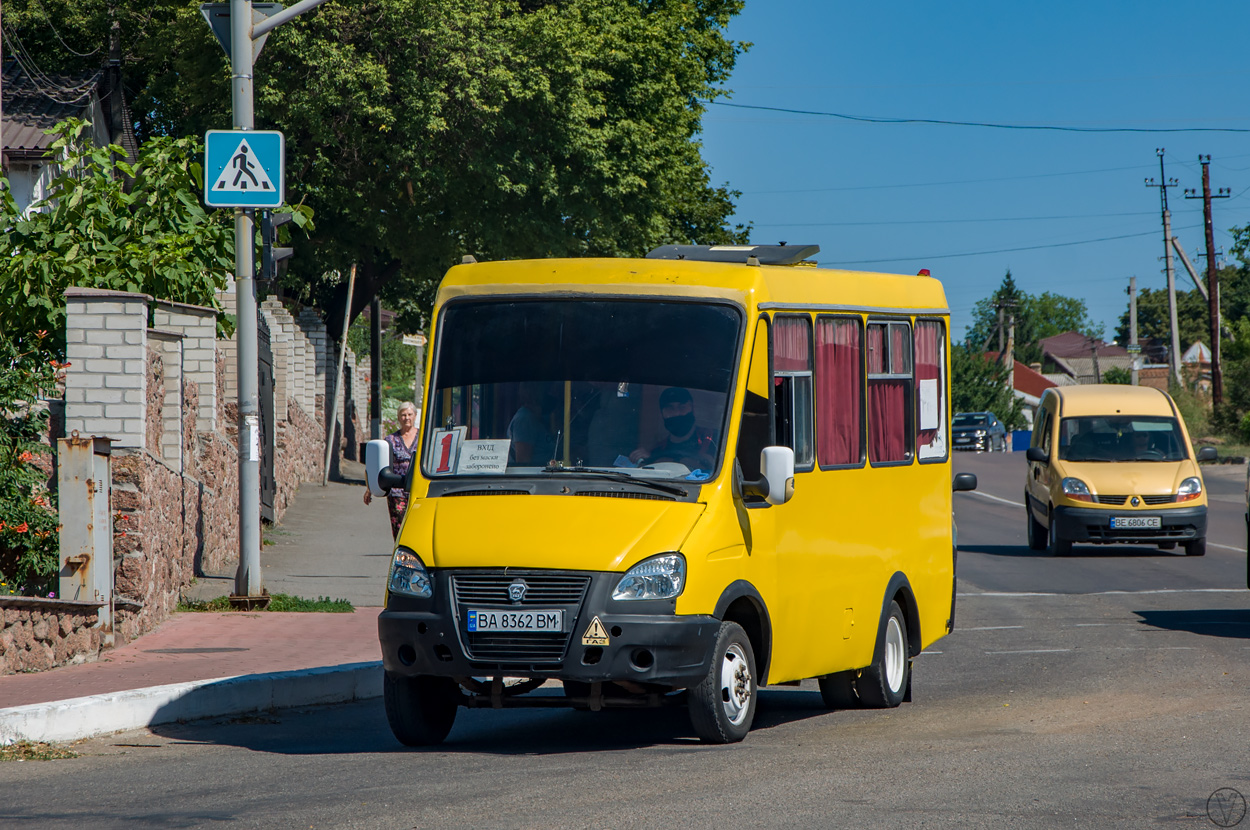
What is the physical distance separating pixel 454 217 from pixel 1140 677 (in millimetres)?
24551

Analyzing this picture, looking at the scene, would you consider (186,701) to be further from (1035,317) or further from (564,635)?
(1035,317)

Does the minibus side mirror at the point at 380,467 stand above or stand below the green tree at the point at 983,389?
below

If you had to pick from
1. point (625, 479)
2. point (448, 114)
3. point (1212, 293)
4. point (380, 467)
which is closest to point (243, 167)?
point (380, 467)

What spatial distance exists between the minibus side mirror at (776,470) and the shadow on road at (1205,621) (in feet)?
22.1

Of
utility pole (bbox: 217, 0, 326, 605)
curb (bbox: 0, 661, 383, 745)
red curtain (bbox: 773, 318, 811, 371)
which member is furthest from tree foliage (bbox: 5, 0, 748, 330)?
red curtain (bbox: 773, 318, 811, 371)

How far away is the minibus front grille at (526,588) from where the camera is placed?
7.71 m

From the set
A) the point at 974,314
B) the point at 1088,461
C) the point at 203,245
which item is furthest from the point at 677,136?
the point at 974,314

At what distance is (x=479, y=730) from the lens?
9312 mm

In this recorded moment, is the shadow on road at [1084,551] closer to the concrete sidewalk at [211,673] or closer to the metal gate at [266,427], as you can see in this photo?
the metal gate at [266,427]

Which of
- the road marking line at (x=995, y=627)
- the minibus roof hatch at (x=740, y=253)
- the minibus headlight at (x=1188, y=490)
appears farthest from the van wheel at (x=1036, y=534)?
the minibus roof hatch at (x=740, y=253)

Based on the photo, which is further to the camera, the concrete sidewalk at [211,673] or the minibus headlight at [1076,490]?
the minibus headlight at [1076,490]

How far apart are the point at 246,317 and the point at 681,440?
7.32 m

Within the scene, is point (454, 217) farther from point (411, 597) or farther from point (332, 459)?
point (411, 597)

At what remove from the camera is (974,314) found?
635 feet
